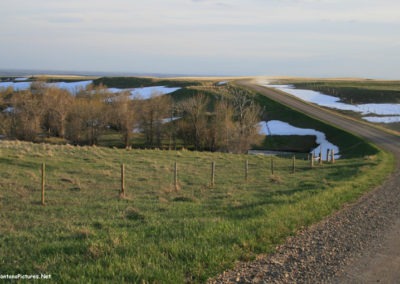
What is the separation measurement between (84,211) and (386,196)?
10.0m

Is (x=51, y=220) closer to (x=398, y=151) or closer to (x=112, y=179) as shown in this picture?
(x=112, y=179)

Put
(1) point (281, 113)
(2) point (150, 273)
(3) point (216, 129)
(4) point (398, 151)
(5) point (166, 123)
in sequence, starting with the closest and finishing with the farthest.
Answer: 1. (2) point (150, 273)
2. (4) point (398, 151)
3. (3) point (216, 129)
4. (5) point (166, 123)
5. (1) point (281, 113)

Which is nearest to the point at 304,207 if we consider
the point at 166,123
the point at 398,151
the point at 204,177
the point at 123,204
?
the point at 123,204

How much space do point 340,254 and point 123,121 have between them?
55.7 metres

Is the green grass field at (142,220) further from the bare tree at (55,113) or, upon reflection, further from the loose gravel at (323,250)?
the bare tree at (55,113)

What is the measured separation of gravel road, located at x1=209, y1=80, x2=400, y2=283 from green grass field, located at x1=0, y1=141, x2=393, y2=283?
1.04 ft

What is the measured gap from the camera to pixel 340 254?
725 cm

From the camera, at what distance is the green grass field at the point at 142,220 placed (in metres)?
6.18

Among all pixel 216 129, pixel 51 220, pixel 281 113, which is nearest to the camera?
pixel 51 220

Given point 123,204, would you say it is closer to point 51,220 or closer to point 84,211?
point 84,211

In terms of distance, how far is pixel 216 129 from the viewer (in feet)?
192

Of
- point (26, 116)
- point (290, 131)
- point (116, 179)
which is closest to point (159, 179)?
point (116, 179)

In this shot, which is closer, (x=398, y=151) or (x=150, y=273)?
(x=150, y=273)

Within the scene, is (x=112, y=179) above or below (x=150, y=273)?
below
